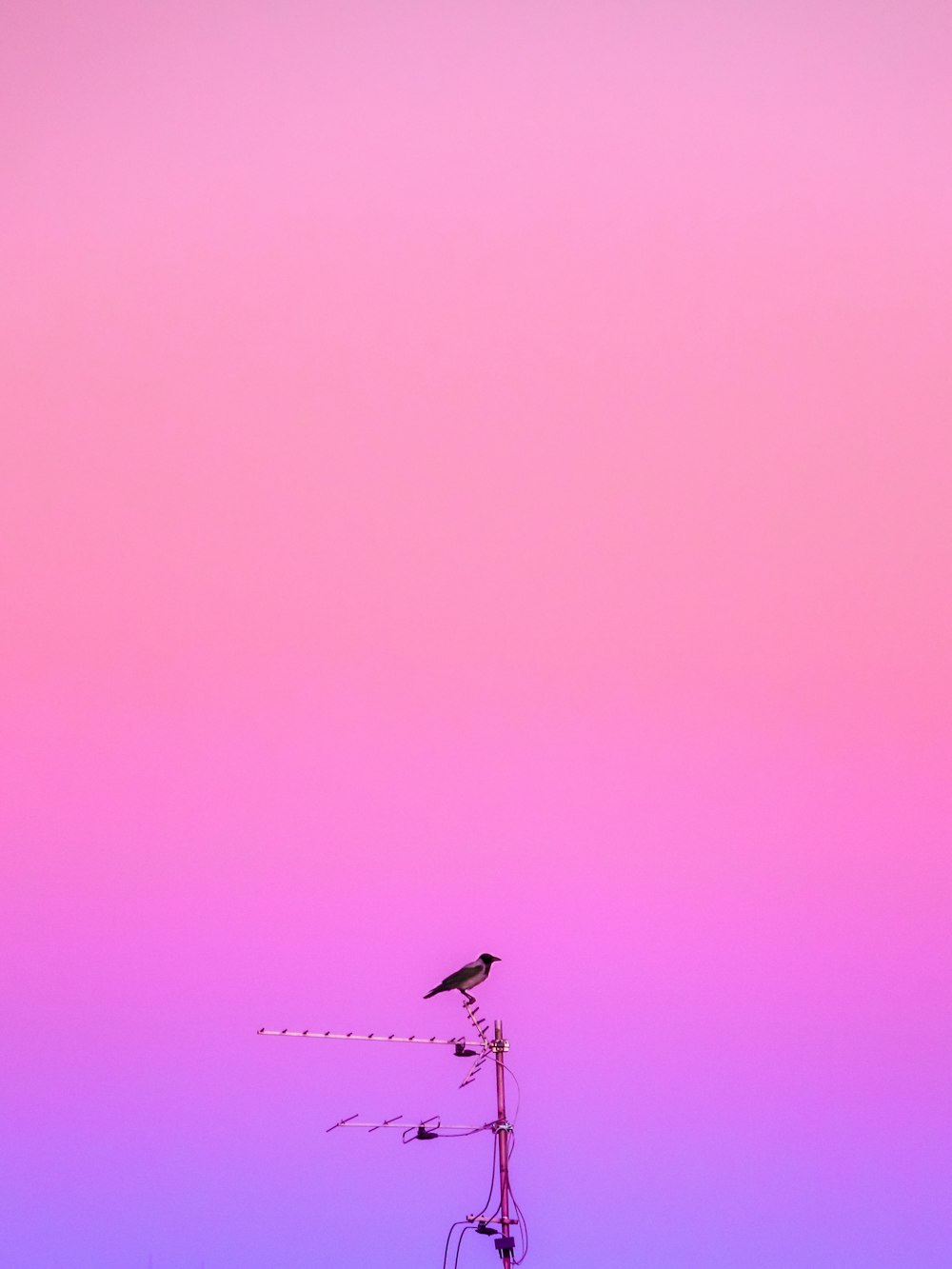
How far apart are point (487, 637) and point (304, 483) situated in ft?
3.21

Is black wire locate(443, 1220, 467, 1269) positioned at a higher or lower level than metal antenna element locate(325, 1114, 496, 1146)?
lower

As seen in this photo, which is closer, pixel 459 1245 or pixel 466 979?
pixel 466 979

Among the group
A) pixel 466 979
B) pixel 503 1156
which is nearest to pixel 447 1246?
pixel 503 1156

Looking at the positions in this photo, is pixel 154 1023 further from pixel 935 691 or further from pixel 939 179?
pixel 939 179

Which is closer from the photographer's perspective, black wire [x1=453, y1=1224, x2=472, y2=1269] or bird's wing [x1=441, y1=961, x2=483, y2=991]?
bird's wing [x1=441, y1=961, x2=483, y2=991]

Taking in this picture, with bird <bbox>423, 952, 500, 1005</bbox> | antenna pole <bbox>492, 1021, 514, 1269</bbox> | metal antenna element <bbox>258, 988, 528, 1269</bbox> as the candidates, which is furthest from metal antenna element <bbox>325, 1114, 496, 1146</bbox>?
bird <bbox>423, 952, 500, 1005</bbox>

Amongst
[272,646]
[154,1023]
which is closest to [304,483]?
[272,646]

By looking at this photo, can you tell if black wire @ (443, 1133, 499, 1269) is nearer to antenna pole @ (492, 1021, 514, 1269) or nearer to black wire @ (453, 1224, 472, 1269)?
black wire @ (453, 1224, 472, 1269)

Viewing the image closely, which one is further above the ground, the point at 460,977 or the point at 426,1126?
the point at 460,977

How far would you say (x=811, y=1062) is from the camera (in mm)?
4852

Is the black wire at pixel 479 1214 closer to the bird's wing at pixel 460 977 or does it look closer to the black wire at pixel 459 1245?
the black wire at pixel 459 1245

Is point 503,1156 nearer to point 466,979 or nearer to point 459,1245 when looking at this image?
point 466,979

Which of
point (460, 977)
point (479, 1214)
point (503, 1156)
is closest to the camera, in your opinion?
point (503, 1156)

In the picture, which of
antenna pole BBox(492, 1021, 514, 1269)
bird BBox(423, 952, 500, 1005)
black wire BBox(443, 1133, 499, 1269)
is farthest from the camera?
black wire BBox(443, 1133, 499, 1269)
